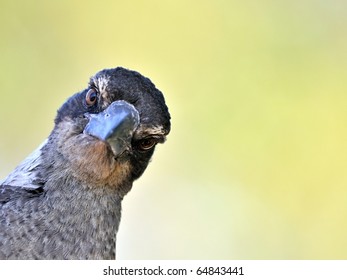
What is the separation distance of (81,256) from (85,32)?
256cm

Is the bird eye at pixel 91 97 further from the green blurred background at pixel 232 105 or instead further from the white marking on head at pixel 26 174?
the green blurred background at pixel 232 105

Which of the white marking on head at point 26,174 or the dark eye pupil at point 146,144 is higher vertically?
the dark eye pupil at point 146,144

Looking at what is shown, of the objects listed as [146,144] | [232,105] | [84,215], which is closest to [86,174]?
[84,215]

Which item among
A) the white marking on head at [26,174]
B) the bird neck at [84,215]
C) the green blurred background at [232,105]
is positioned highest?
the green blurred background at [232,105]

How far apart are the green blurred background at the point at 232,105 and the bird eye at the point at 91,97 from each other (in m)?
1.92

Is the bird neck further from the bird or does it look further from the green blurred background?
the green blurred background

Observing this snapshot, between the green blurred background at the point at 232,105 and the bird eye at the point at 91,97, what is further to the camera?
the green blurred background at the point at 232,105

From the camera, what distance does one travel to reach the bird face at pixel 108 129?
8.78 feet

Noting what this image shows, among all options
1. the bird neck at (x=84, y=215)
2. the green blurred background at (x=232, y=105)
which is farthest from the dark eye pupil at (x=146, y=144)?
the green blurred background at (x=232, y=105)

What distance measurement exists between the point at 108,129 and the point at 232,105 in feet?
8.36

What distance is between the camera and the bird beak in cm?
262

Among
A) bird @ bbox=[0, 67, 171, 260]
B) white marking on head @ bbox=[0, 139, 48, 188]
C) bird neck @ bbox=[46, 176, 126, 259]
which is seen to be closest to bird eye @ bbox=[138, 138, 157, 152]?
bird @ bbox=[0, 67, 171, 260]

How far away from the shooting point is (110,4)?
5031 mm

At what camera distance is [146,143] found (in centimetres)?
279
